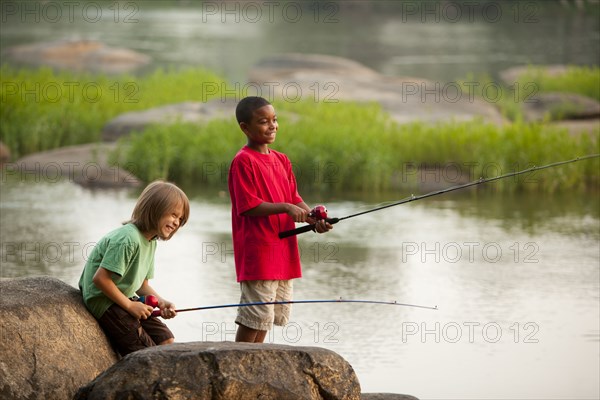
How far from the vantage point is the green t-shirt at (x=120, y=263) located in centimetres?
428

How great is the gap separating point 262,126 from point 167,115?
24.0 ft

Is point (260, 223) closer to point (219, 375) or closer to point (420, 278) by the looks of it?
point (219, 375)

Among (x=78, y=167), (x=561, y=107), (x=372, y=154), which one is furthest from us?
(x=561, y=107)

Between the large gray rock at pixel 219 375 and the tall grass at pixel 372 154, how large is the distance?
6046 mm

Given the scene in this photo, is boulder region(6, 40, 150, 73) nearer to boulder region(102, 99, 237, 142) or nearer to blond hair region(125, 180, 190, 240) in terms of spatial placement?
boulder region(102, 99, 237, 142)

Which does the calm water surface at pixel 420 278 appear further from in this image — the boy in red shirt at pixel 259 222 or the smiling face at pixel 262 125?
the smiling face at pixel 262 125

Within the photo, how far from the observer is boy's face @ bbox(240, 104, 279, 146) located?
4660 millimetres

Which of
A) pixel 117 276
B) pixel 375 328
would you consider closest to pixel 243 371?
pixel 117 276

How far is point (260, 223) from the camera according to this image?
4695 millimetres

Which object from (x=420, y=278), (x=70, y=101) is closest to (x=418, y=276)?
(x=420, y=278)

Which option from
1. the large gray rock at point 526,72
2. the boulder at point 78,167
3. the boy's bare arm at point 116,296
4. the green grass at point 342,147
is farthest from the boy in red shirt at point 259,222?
the large gray rock at point 526,72

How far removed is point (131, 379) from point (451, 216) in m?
5.31

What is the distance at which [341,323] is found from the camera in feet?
20.1

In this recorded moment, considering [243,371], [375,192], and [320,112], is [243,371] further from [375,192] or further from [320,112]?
[320,112]
